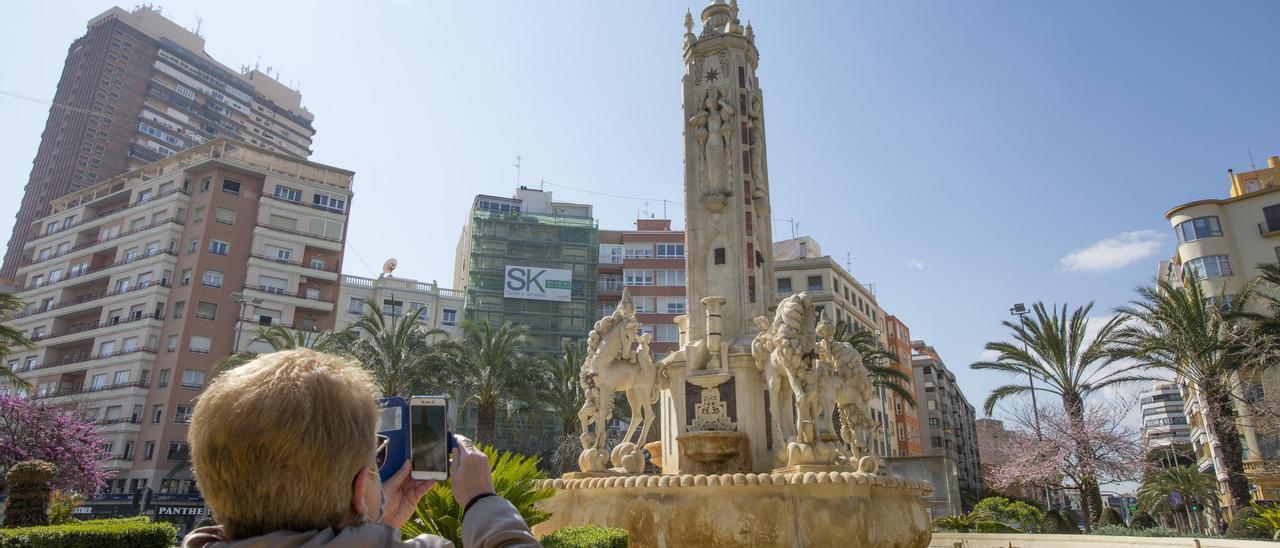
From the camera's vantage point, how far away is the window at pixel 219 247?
5250 cm

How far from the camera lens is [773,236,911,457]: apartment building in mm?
64688

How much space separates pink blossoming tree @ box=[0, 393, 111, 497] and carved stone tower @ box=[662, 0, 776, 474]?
28708 mm

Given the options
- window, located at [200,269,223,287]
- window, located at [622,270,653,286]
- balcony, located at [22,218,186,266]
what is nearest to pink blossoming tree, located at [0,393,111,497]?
window, located at [200,269,223,287]

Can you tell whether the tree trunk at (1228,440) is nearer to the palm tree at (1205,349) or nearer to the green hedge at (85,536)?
the palm tree at (1205,349)

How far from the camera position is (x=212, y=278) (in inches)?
2037

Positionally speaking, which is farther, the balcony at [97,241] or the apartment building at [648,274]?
the apartment building at [648,274]

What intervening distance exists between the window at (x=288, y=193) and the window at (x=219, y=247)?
5319mm

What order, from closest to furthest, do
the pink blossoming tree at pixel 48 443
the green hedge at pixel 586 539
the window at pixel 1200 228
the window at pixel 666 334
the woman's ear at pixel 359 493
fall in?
the woman's ear at pixel 359 493 → the green hedge at pixel 586 539 → the pink blossoming tree at pixel 48 443 → the window at pixel 1200 228 → the window at pixel 666 334

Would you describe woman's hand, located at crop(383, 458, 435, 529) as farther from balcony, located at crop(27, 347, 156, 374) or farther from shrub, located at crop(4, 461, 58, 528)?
balcony, located at crop(27, 347, 156, 374)

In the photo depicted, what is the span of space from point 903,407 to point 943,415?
18.8 metres

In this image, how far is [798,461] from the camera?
13883 mm

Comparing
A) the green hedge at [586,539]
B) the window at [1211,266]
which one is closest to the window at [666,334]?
the window at [1211,266]

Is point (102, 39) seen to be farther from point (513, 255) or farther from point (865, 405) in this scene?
point (865, 405)

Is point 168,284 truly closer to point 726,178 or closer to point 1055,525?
point 726,178
